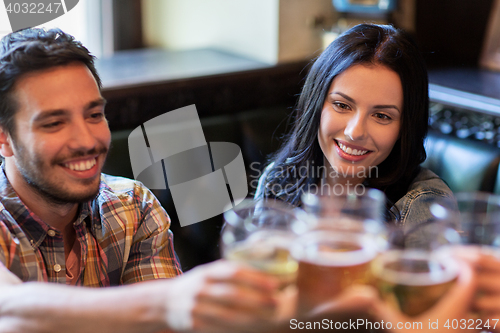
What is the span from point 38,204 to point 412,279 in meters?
0.86

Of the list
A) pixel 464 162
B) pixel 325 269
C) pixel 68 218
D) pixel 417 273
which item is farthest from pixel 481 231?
pixel 464 162

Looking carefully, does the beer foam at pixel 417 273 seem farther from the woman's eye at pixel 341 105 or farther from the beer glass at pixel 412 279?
the woman's eye at pixel 341 105

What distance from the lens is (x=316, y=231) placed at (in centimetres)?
67

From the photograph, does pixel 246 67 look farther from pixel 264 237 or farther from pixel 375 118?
pixel 264 237

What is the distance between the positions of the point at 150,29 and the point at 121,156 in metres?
1.57

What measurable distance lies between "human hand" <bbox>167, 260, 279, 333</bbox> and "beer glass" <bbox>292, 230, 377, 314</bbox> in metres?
0.04

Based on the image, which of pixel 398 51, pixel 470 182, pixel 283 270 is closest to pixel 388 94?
pixel 398 51

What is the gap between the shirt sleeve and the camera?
123 centimetres

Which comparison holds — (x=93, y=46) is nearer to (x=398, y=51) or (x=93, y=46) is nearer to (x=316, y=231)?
(x=398, y=51)

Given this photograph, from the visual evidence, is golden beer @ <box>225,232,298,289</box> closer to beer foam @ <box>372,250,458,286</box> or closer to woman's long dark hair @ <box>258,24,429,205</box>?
beer foam @ <box>372,250,458,286</box>

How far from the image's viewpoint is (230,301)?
1.85ft

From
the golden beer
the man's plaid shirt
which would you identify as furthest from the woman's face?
the golden beer

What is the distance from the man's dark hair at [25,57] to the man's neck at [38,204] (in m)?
0.12

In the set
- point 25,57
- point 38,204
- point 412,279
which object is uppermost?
point 25,57
